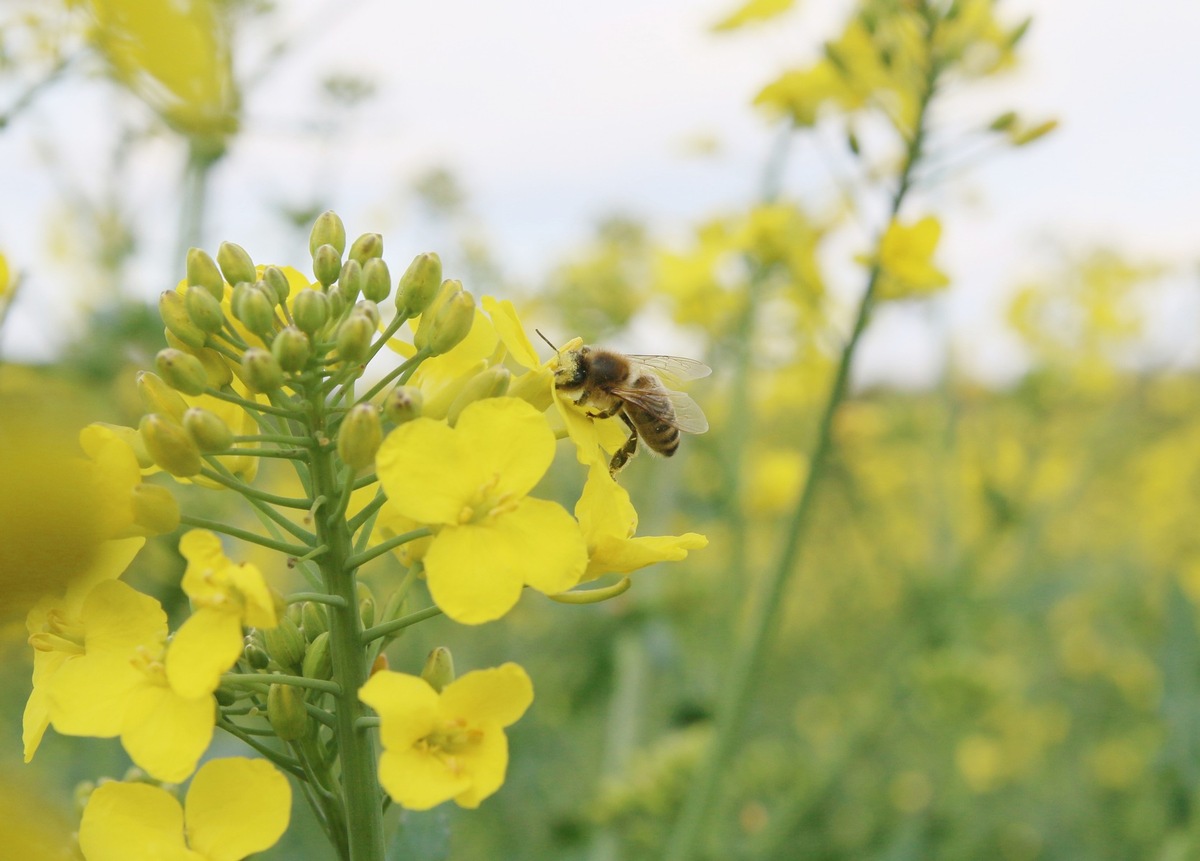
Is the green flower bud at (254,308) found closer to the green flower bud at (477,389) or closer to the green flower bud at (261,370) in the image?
the green flower bud at (261,370)

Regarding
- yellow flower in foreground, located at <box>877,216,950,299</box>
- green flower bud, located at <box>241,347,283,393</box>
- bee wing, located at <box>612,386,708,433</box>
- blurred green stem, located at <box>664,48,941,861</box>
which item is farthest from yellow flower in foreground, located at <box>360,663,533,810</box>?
yellow flower in foreground, located at <box>877,216,950,299</box>

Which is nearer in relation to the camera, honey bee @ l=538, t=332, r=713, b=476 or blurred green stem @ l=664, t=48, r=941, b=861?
honey bee @ l=538, t=332, r=713, b=476

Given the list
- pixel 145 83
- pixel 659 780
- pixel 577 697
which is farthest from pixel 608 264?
pixel 145 83

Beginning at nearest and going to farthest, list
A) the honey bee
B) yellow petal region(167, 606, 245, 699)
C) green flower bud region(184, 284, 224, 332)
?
yellow petal region(167, 606, 245, 699), green flower bud region(184, 284, 224, 332), the honey bee

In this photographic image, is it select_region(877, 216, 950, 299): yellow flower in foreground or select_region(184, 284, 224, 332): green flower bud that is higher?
select_region(184, 284, 224, 332): green flower bud

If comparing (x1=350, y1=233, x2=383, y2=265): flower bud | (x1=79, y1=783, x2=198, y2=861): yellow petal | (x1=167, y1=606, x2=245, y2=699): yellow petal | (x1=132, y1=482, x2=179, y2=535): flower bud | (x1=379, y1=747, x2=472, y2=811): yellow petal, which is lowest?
(x1=79, y1=783, x2=198, y2=861): yellow petal

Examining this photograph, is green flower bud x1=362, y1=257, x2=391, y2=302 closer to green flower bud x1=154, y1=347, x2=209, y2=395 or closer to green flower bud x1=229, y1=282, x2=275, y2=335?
green flower bud x1=229, y1=282, x2=275, y2=335

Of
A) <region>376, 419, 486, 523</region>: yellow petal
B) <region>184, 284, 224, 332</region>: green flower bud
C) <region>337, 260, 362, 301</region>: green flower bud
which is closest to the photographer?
<region>376, 419, 486, 523</region>: yellow petal

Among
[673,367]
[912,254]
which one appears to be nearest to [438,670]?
[673,367]

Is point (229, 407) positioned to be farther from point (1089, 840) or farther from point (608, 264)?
point (1089, 840)
